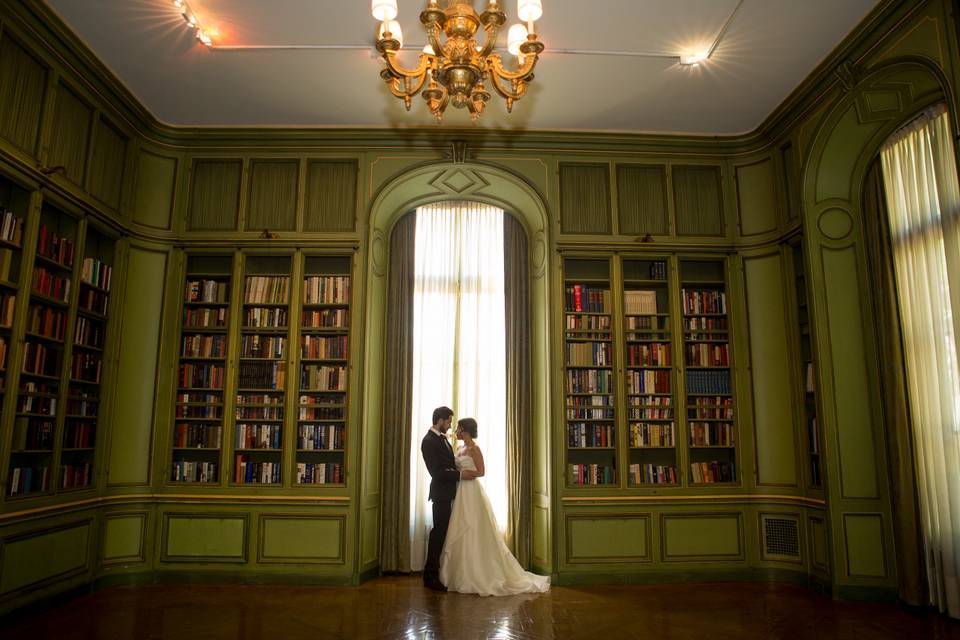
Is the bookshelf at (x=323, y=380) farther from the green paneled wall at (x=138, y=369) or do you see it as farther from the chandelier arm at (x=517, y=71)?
the chandelier arm at (x=517, y=71)

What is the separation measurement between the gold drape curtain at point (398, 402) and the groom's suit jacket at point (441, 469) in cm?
74

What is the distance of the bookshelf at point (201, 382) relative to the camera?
651 cm

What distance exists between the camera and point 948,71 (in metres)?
4.40

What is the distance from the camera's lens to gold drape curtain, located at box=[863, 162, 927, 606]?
5293 millimetres

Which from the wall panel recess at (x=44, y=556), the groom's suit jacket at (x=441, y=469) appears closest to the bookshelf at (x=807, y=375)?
the groom's suit jacket at (x=441, y=469)

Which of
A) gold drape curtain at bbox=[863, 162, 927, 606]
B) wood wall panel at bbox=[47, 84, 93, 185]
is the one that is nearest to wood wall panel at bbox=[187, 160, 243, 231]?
wood wall panel at bbox=[47, 84, 93, 185]

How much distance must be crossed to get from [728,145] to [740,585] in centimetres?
441

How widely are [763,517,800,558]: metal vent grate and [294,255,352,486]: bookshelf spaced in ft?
13.4

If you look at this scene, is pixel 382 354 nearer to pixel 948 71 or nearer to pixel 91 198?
pixel 91 198

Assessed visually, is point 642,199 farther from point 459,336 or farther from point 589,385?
point 459,336

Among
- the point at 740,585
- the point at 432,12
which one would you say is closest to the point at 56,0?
the point at 432,12

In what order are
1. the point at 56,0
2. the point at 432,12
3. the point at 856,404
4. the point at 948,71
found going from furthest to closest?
1. the point at 856,404
2. the point at 56,0
3. the point at 948,71
4. the point at 432,12

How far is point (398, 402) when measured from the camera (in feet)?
23.5

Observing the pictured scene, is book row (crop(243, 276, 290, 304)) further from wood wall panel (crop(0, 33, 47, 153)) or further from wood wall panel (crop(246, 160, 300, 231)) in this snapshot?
wood wall panel (crop(0, 33, 47, 153))
